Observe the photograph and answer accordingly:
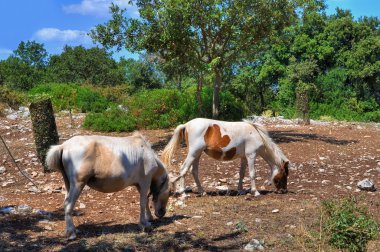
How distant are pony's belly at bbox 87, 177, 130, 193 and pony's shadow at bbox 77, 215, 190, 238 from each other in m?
0.62

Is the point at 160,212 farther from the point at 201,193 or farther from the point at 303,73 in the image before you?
the point at 303,73

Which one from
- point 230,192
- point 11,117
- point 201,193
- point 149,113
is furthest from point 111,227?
point 11,117

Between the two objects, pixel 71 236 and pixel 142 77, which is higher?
pixel 142 77

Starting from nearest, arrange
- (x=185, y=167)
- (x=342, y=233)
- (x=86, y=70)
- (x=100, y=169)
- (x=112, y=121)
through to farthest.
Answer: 1. (x=342, y=233)
2. (x=100, y=169)
3. (x=185, y=167)
4. (x=112, y=121)
5. (x=86, y=70)

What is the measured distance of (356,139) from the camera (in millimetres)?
18047

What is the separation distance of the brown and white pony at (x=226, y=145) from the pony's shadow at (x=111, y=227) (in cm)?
183

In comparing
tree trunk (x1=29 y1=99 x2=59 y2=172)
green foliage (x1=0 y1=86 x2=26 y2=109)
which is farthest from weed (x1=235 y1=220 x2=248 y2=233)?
green foliage (x1=0 y1=86 x2=26 y2=109)

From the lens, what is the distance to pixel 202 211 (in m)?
8.05

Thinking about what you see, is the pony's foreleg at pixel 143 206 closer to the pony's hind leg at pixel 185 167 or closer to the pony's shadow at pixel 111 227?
the pony's shadow at pixel 111 227

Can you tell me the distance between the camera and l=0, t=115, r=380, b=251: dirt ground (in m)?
6.21

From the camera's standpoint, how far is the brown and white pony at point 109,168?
6.32m

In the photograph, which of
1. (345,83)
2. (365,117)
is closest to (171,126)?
(365,117)

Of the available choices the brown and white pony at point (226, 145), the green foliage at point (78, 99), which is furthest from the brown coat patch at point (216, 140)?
the green foliage at point (78, 99)

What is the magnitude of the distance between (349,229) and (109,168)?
3.24 metres
